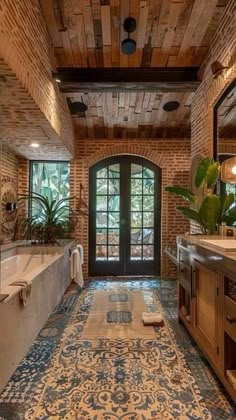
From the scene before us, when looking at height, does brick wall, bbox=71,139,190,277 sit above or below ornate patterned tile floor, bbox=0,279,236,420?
above

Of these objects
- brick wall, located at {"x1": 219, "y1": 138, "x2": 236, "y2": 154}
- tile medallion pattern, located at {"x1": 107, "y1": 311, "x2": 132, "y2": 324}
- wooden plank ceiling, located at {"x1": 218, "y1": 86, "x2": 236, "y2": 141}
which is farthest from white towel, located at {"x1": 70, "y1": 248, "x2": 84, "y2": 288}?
wooden plank ceiling, located at {"x1": 218, "y1": 86, "x2": 236, "y2": 141}

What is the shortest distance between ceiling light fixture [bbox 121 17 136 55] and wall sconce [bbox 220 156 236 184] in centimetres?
178

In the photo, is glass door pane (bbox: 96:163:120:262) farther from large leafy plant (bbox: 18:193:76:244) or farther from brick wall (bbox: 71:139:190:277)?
large leafy plant (bbox: 18:193:76:244)

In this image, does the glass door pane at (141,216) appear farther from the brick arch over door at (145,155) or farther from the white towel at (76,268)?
the white towel at (76,268)

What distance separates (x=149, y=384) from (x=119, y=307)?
5.85 ft

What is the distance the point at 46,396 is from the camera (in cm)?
198

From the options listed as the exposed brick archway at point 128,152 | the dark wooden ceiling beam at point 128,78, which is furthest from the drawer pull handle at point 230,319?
the exposed brick archway at point 128,152

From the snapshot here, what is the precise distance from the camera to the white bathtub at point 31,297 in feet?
6.79

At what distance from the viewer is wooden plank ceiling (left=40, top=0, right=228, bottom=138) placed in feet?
9.84

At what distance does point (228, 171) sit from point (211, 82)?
3.97 feet

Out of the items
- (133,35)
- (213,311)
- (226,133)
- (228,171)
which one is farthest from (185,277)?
(133,35)

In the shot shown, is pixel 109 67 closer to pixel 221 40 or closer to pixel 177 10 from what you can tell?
pixel 177 10

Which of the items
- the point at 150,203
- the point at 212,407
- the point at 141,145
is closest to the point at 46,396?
the point at 212,407

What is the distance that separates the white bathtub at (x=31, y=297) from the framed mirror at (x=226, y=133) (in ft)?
7.81
